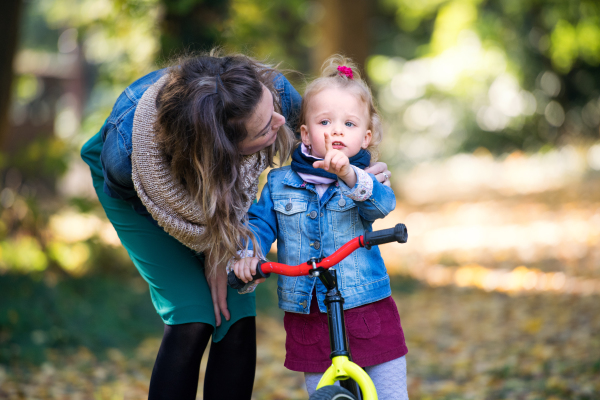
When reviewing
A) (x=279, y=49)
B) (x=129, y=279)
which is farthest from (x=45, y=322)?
(x=279, y=49)

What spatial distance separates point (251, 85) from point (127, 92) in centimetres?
58

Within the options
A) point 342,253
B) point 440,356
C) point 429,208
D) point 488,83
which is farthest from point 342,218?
point 488,83

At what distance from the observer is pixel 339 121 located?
2109 mm

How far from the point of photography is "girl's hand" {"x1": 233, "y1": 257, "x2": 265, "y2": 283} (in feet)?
6.31

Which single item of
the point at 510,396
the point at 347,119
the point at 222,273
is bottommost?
the point at 510,396

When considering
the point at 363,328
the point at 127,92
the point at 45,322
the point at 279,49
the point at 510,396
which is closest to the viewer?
the point at 363,328

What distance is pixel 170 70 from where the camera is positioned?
2.15m

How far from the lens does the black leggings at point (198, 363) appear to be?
2.18m

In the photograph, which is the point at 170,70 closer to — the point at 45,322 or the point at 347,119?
the point at 347,119

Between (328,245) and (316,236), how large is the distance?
0.18 ft

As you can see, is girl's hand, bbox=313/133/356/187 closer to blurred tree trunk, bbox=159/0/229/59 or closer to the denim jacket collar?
the denim jacket collar

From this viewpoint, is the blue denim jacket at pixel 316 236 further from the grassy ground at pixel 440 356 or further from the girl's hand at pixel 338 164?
the grassy ground at pixel 440 356

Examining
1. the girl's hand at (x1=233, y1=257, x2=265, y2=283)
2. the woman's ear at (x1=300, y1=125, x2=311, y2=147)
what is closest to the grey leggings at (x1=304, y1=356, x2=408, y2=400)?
the girl's hand at (x1=233, y1=257, x2=265, y2=283)

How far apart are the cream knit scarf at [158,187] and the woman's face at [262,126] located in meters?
0.23
